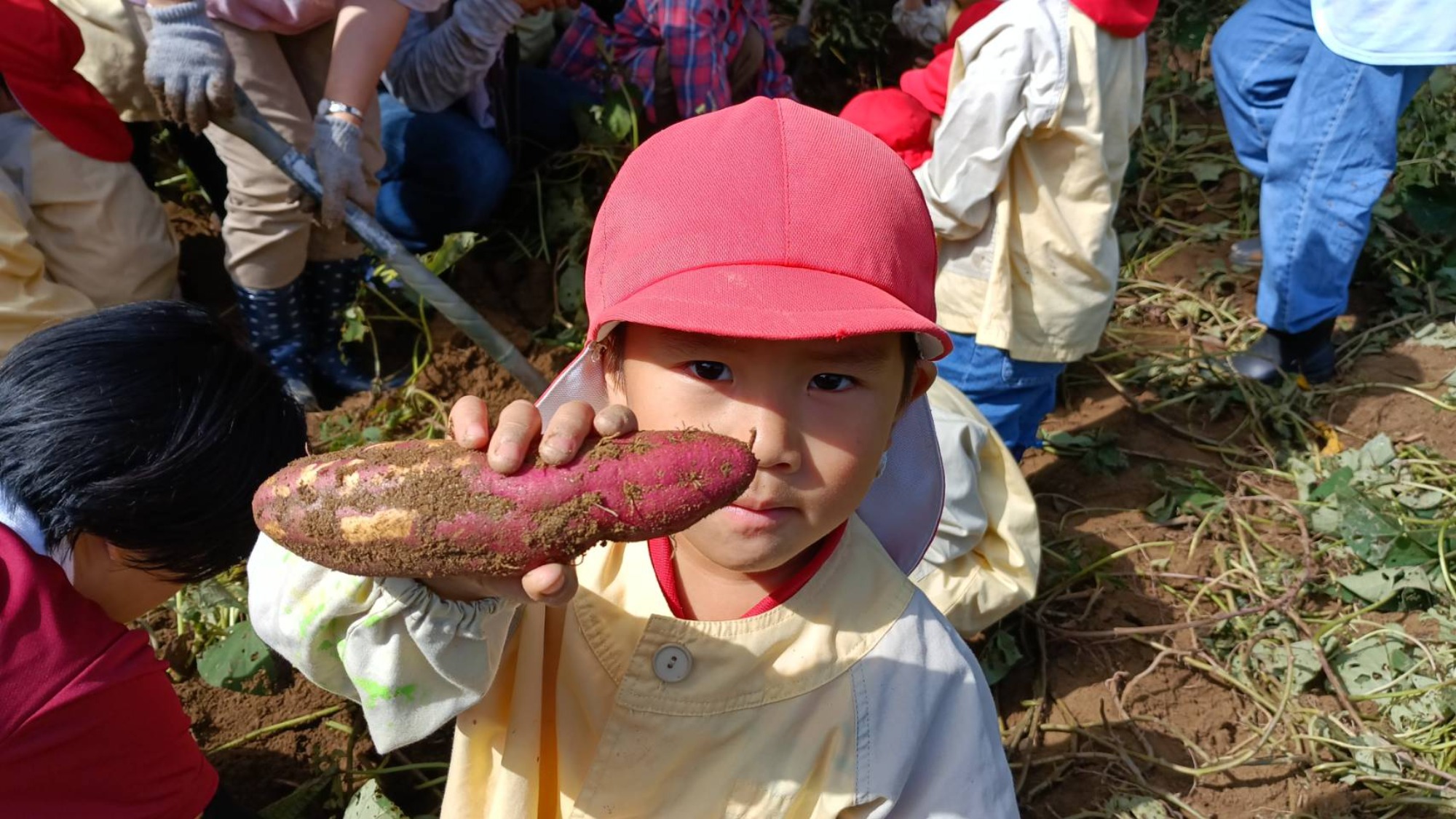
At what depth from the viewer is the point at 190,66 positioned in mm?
2574

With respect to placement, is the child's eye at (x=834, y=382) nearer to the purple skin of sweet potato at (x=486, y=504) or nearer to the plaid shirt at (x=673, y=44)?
the purple skin of sweet potato at (x=486, y=504)

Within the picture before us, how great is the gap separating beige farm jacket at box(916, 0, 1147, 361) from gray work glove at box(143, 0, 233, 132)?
167cm

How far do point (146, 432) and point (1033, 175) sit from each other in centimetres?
192

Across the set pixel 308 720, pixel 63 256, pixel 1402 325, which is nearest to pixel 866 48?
pixel 1402 325

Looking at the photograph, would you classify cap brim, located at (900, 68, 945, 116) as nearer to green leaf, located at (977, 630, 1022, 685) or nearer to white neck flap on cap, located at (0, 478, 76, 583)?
green leaf, located at (977, 630, 1022, 685)

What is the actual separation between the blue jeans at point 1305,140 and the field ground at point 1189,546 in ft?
1.18

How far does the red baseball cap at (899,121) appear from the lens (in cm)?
272

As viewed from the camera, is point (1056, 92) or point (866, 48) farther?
point (866, 48)

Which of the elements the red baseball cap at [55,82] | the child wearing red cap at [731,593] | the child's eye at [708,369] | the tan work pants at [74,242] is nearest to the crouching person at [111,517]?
the child wearing red cap at [731,593]

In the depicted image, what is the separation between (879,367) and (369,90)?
2132mm

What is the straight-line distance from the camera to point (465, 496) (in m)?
0.98

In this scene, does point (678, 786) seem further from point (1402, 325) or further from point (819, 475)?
point (1402, 325)

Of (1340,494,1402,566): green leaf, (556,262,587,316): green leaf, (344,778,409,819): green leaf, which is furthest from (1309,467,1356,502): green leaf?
(344,778,409,819): green leaf

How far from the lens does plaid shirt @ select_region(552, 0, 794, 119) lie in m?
3.85
